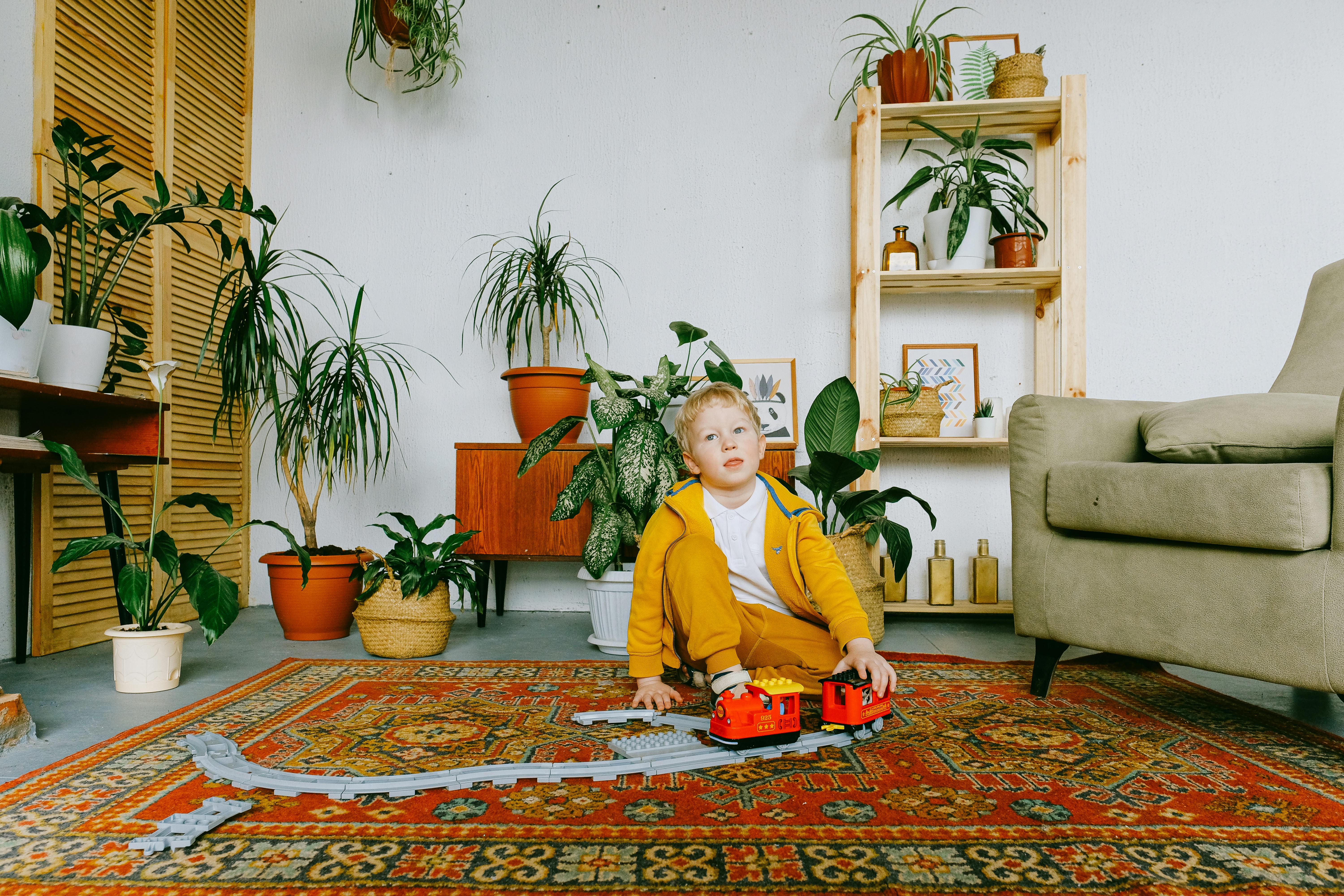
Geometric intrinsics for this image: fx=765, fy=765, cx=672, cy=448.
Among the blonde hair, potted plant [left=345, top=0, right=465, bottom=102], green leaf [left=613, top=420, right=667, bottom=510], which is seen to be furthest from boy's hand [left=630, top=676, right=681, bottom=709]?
potted plant [left=345, top=0, right=465, bottom=102]

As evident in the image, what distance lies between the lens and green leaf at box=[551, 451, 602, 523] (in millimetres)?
2016

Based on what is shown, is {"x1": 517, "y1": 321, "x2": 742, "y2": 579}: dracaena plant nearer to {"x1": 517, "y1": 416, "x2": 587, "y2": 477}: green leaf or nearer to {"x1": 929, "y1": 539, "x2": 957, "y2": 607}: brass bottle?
{"x1": 517, "y1": 416, "x2": 587, "y2": 477}: green leaf

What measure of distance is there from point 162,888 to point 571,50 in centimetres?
285

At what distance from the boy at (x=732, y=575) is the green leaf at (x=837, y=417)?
65 centimetres

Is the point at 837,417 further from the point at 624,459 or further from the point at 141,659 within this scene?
the point at 141,659

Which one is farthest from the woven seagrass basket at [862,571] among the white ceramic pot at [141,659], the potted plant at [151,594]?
the white ceramic pot at [141,659]

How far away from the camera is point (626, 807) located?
3.16ft

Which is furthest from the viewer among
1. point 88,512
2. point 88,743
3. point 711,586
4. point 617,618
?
point 88,512

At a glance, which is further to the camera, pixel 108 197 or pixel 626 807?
pixel 108 197

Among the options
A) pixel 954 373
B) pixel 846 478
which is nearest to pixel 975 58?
pixel 954 373

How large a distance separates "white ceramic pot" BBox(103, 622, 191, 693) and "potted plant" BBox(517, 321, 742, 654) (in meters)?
0.87

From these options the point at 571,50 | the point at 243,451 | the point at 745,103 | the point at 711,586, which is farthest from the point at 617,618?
the point at 571,50

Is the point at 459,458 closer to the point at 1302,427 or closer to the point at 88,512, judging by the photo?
the point at 88,512

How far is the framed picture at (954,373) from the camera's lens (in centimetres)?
267
